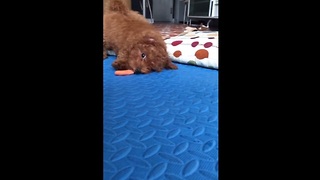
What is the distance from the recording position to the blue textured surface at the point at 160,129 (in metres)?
0.49

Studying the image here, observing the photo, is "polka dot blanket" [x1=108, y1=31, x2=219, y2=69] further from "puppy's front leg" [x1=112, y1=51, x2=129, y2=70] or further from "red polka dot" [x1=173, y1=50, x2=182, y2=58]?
"puppy's front leg" [x1=112, y1=51, x2=129, y2=70]

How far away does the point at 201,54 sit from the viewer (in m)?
1.43

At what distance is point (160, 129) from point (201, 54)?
33.7 inches

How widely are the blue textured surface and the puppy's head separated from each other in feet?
0.44

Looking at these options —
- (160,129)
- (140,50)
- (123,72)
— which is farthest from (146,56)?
(160,129)

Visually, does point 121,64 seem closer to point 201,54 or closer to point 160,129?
point 201,54

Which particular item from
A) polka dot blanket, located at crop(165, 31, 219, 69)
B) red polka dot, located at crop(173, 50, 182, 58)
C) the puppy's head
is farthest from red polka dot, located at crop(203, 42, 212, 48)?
the puppy's head

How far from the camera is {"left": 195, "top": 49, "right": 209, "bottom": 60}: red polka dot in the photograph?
140cm

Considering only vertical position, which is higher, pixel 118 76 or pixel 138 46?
pixel 138 46
